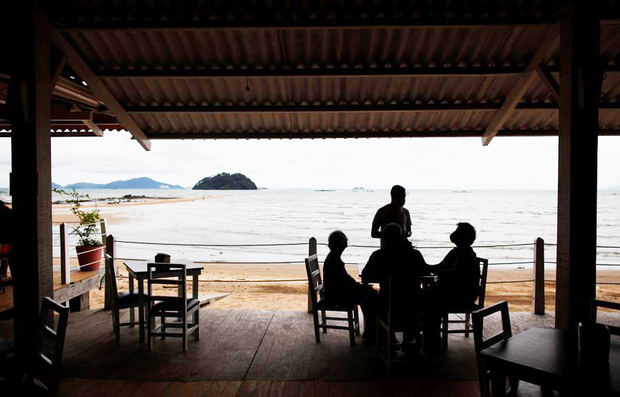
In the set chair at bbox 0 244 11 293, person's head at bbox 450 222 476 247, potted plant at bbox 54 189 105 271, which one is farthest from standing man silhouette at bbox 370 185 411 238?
chair at bbox 0 244 11 293

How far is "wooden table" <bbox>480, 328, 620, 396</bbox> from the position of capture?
1848 mm

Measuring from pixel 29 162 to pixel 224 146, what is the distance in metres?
71.9

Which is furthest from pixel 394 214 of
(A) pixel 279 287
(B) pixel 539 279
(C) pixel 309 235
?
(C) pixel 309 235

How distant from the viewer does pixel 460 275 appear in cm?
405

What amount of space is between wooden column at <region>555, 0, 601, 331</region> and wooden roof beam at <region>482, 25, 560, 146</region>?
0.55m

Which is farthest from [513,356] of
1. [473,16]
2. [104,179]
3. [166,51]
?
[104,179]

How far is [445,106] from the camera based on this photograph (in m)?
5.59

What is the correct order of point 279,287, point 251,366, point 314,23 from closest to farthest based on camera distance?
point 251,366
point 314,23
point 279,287

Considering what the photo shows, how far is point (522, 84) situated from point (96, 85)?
482 centimetres

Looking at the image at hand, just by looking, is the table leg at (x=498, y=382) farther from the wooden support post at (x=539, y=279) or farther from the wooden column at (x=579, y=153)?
the wooden support post at (x=539, y=279)

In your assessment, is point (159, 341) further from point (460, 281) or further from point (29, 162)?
point (460, 281)

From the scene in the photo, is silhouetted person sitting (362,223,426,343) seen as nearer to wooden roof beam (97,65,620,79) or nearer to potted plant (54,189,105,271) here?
wooden roof beam (97,65,620,79)

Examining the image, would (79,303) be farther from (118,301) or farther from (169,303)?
(169,303)

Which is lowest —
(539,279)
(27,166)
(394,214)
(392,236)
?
(539,279)
